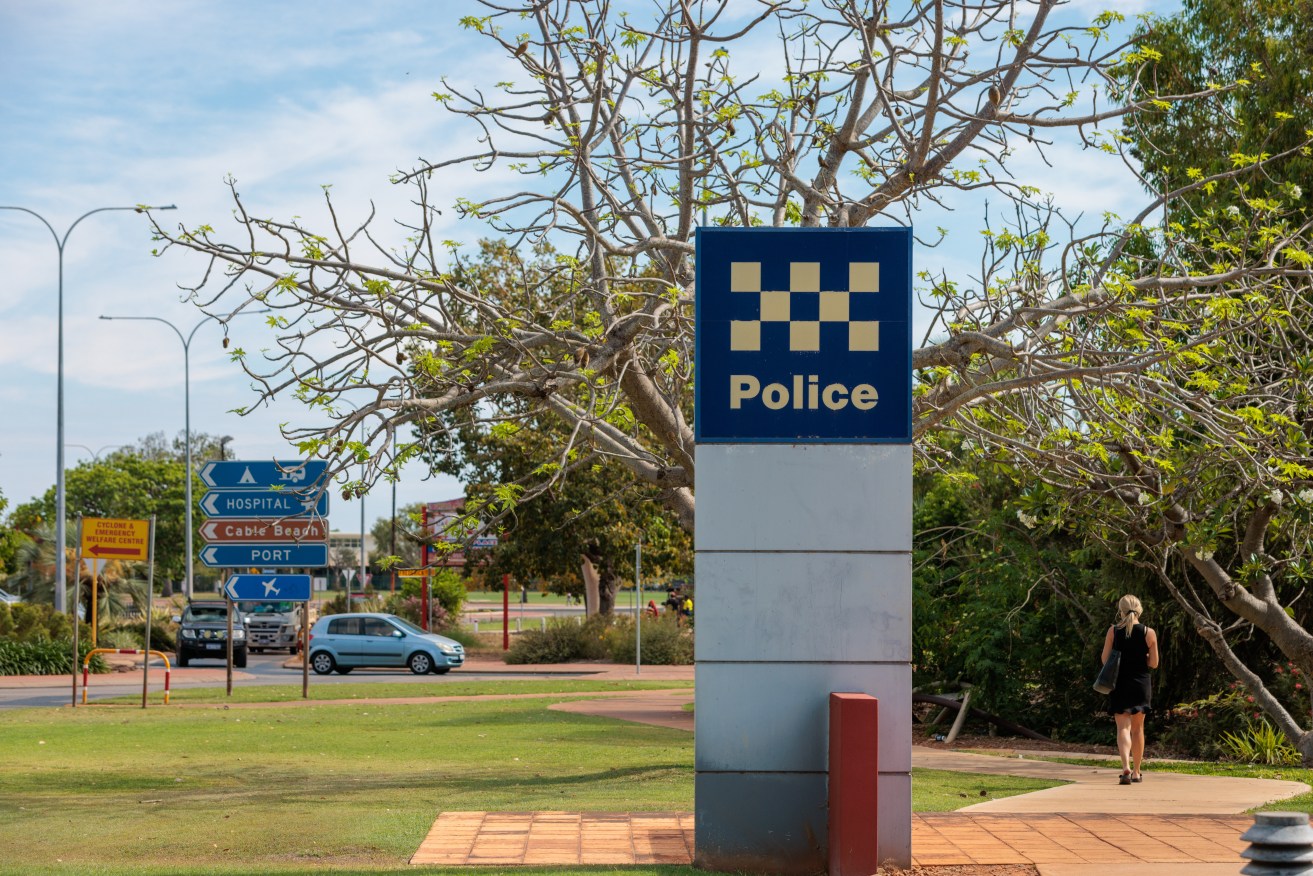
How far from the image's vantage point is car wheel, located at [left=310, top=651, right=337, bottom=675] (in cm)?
3288

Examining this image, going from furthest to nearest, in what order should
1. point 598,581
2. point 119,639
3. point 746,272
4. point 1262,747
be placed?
point 598,581
point 119,639
point 1262,747
point 746,272

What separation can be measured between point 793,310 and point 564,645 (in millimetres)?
30432

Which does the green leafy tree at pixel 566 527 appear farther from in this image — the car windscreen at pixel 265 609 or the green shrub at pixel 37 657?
the green shrub at pixel 37 657

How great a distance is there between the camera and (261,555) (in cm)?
2169

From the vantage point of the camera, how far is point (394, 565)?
1241 centimetres

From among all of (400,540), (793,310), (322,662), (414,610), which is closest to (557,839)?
(793,310)

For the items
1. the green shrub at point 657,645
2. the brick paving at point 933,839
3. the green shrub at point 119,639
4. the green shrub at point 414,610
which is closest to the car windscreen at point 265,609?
the green shrub at point 119,639

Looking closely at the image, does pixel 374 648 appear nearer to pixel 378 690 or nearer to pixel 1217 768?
pixel 378 690

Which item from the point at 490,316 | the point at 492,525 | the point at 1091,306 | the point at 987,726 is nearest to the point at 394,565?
the point at 492,525

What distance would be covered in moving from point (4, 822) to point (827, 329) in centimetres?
656

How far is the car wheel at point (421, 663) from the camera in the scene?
3284cm

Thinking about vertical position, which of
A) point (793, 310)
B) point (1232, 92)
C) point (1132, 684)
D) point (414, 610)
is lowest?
point (414, 610)

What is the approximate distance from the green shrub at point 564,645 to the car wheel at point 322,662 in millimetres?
5984

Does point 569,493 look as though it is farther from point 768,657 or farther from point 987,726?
point 768,657
